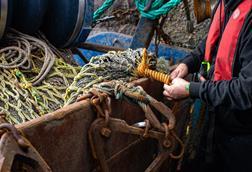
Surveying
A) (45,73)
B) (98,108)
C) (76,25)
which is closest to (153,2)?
(76,25)

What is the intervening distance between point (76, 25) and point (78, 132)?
4.26 ft

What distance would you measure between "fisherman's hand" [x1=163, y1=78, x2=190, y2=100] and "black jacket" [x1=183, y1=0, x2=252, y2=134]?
0.03 m

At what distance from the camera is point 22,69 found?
2301 mm

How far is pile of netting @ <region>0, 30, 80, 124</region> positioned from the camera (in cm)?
202

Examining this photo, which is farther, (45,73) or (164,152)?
(45,73)

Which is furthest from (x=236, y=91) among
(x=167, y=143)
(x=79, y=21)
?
(x=79, y=21)

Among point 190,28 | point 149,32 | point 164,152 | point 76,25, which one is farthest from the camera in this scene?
point 190,28

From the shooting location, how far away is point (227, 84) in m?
2.02

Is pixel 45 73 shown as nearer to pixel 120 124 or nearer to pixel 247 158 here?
pixel 120 124

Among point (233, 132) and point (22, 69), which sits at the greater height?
point (22, 69)

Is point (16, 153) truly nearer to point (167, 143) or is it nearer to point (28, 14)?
point (167, 143)

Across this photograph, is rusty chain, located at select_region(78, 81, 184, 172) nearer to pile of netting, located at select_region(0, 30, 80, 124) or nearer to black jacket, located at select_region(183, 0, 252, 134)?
black jacket, located at select_region(183, 0, 252, 134)

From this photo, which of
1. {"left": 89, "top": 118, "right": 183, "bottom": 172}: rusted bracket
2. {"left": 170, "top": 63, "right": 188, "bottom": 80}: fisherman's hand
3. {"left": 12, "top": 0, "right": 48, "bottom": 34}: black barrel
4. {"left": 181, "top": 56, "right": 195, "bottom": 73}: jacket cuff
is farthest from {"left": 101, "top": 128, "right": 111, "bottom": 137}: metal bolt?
{"left": 12, "top": 0, "right": 48, "bottom": 34}: black barrel

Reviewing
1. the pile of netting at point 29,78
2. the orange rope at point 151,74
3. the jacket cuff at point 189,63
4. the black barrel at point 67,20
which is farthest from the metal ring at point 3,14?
the jacket cuff at point 189,63
